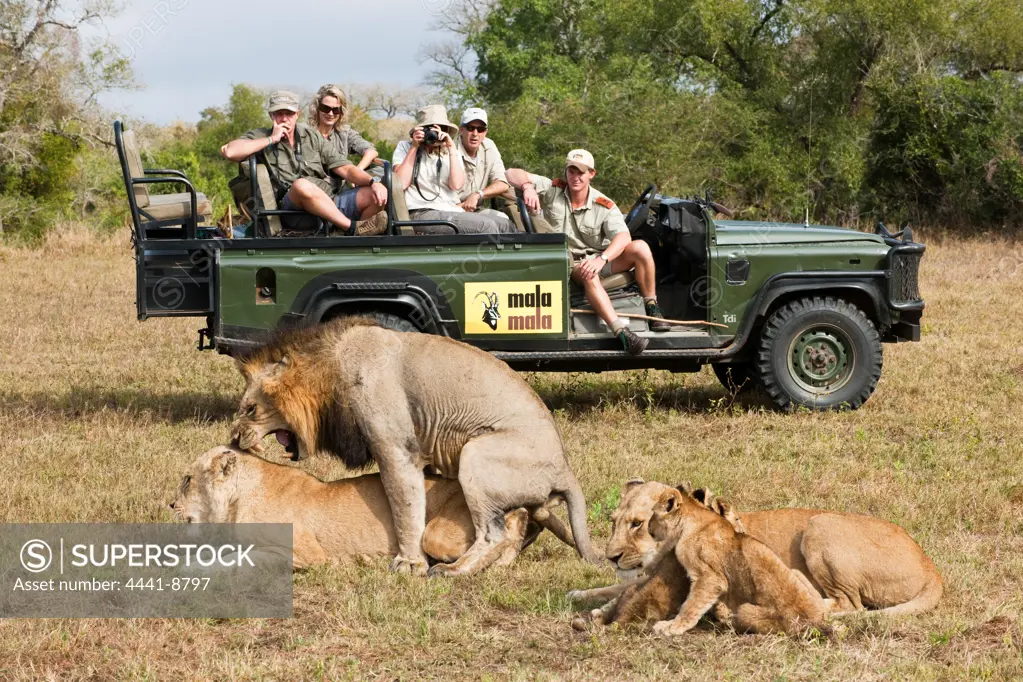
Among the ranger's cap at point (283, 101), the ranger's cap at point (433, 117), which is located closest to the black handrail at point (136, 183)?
the ranger's cap at point (283, 101)

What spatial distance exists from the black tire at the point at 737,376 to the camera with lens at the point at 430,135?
2780mm

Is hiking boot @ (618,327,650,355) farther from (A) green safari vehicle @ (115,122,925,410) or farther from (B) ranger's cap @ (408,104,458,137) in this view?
(B) ranger's cap @ (408,104,458,137)

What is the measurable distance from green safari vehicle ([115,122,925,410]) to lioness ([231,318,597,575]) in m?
1.90

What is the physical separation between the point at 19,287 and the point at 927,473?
11.8m

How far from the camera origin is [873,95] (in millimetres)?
24562

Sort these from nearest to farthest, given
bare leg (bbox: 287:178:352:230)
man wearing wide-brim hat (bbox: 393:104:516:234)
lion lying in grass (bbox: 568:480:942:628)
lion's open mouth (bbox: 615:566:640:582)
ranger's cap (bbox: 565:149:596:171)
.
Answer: lion lying in grass (bbox: 568:480:942:628), lion's open mouth (bbox: 615:566:640:582), bare leg (bbox: 287:178:352:230), man wearing wide-brim hat (bbox: 393:104:516:234), ranger's cap (bbox: 565:149:596:171)

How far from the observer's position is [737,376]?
386 inches

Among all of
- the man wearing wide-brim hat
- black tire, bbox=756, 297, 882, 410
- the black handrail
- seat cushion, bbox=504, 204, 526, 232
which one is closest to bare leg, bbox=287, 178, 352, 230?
the man wearing wide-brim hat

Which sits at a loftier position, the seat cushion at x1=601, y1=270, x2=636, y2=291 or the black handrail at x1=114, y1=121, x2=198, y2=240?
the black handrail at x1=114, y1=121, x2=198, y2=240

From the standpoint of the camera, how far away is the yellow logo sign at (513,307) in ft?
26.9

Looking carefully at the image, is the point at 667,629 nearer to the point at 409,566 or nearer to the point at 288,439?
the point at 409,566

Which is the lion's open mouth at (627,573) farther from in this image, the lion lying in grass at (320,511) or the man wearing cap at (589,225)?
the man wearing cap at (589,225)

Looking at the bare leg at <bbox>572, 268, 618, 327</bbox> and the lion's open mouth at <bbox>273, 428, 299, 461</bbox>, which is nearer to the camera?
the lion's open mouth at <bbox>273, 428, 299, 461</bbox>

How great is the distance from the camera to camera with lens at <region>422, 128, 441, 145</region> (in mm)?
8562
